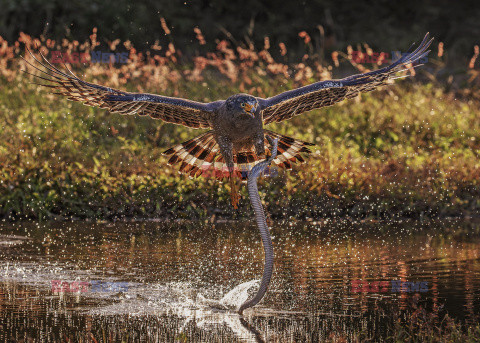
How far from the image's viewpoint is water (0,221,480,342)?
6.82m

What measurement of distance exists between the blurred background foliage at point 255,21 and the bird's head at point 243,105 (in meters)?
14.9

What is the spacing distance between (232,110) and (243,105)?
0.14 m

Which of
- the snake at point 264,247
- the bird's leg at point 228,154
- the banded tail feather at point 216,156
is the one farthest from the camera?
the banded tail feather at point 216,156

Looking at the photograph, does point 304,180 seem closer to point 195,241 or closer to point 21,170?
point 195,241

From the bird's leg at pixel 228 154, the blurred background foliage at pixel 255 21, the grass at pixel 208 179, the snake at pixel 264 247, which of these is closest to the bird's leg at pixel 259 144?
the bird's leg at pixel 228 154

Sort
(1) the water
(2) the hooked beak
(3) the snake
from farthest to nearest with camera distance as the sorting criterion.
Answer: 1. (2) the hooked beak
2. (3) the snake
3. (1) the water

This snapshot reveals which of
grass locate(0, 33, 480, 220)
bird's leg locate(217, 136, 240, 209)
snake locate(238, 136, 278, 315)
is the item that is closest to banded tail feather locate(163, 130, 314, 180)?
bird's leg locate(217, 136, 240, 209)

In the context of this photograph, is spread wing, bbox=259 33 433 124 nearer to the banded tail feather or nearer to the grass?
the banded tail feather

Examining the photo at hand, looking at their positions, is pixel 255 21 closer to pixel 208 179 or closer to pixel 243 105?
pixel 208 179

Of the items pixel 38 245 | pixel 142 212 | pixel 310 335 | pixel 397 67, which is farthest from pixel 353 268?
pixel 142 212

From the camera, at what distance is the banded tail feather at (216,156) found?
9.65 metres

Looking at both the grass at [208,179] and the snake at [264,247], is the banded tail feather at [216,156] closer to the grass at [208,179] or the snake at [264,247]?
the snake at [264,247]

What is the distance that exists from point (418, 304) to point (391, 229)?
450cm

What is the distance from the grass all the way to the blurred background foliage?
6.29 metres
